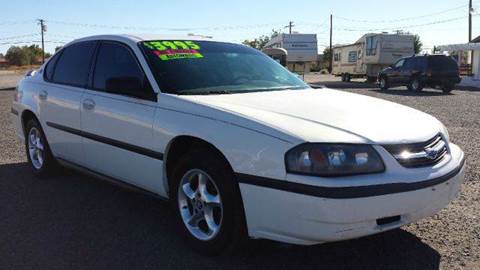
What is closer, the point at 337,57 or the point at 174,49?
the point at 174,49

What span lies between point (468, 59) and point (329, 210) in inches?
1486

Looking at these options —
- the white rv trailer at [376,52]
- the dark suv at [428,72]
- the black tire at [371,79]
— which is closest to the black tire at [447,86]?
the dark suv at [428,72]

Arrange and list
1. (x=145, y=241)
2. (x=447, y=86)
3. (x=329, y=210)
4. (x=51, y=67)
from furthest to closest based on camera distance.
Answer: (x=447, y=86), (x=51, y=67), (x=145, y=241), (x=329, y=210)

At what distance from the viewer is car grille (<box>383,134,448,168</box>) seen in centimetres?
324

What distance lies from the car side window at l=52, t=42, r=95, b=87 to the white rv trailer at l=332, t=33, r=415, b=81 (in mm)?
28206

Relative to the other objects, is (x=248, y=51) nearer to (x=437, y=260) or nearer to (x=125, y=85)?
(x=125, y=85)

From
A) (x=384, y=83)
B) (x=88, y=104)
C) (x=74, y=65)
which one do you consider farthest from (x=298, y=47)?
(x=88, y=104)

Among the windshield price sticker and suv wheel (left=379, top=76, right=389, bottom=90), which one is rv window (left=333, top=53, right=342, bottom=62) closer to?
suv wheel (left=379, top=76, right=389, bottom=90)

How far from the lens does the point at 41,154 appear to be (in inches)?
239

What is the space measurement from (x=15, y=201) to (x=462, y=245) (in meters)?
4.01

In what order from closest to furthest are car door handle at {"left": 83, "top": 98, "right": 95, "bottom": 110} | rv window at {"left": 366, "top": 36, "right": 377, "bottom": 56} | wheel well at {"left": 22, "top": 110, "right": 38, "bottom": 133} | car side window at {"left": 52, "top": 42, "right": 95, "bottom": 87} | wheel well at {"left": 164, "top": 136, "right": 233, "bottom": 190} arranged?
wheel well at {"left": 164, "top": 136, "right": 233, "bottom": 190} < car door handle at {"left": 83, "top": 98, "right": 95, "bottom": 110} < car side window at {"left": 52, "top": 42, "right": 95, "bottom": 87} < wheel well at {"left": 22, "top": 110, "right": 38, "bottom": 133} < rv window at {"left": 366, "top": 36, "right": 377, "bottom": 56}

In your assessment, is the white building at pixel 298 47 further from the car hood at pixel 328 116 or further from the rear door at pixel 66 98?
the car hood at pixel 328 116

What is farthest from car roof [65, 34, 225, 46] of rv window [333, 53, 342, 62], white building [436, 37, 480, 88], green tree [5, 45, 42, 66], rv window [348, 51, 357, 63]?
green tree [5, 45, 42, 66]

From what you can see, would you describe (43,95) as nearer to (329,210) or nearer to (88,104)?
(88,104)
